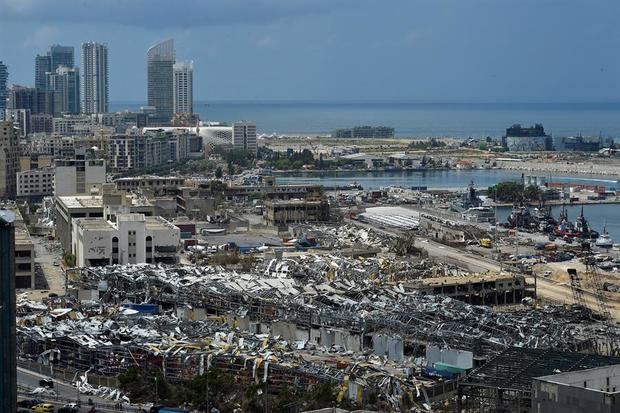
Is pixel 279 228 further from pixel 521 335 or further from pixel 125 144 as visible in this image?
pixel 125 144

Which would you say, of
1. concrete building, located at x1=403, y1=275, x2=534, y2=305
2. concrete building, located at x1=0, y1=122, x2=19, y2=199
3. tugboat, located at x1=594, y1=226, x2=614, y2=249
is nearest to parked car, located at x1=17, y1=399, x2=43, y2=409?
concrete building, located at x1=403, y1=275, x2=534, y2=305

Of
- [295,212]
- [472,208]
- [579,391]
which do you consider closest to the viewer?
[579,391]

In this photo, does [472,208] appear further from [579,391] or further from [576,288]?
[579,391]

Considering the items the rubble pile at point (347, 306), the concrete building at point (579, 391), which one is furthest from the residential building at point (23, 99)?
the concrete building at point (579, 391)

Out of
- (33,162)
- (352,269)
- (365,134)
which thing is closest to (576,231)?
(352,269)

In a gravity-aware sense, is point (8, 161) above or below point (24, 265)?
above

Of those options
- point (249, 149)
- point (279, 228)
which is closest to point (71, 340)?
point (279, 228)

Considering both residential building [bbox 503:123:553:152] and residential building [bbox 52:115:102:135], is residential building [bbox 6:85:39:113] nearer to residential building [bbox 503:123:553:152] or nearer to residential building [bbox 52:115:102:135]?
residential building [bbox 52:115:102:135]
